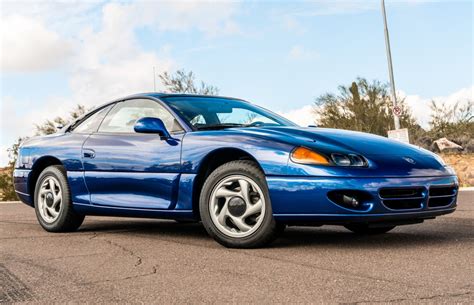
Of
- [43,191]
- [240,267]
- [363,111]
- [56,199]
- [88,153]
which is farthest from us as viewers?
[363,111]

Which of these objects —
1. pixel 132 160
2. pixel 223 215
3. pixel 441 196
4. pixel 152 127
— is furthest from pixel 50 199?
pixel 441 196

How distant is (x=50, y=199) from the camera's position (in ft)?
23.1

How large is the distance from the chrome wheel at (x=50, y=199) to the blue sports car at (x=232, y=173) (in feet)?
0.04

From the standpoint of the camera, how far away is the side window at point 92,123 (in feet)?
22.6

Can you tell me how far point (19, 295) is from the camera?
3.85 metres

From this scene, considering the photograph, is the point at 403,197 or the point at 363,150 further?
the point at 363,150

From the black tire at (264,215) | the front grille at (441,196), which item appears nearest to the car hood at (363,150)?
the front grille at (441,196)

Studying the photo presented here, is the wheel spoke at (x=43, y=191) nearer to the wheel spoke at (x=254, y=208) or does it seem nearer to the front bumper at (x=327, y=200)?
the wheel spoke at (x=254, y=208)

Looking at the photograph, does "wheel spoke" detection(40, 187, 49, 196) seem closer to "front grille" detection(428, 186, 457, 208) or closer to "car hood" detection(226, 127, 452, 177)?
"car hood" detection(226, 127, 452, 177)

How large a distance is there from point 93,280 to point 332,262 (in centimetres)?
158

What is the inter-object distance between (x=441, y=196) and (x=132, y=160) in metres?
2.61

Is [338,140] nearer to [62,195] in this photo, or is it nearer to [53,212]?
[62,195]

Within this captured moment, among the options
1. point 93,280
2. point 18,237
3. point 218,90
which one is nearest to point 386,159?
point 93,280

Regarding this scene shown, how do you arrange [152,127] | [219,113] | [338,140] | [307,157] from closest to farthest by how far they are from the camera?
[307,157]
[338,140]
[152,127]
[219,113]
